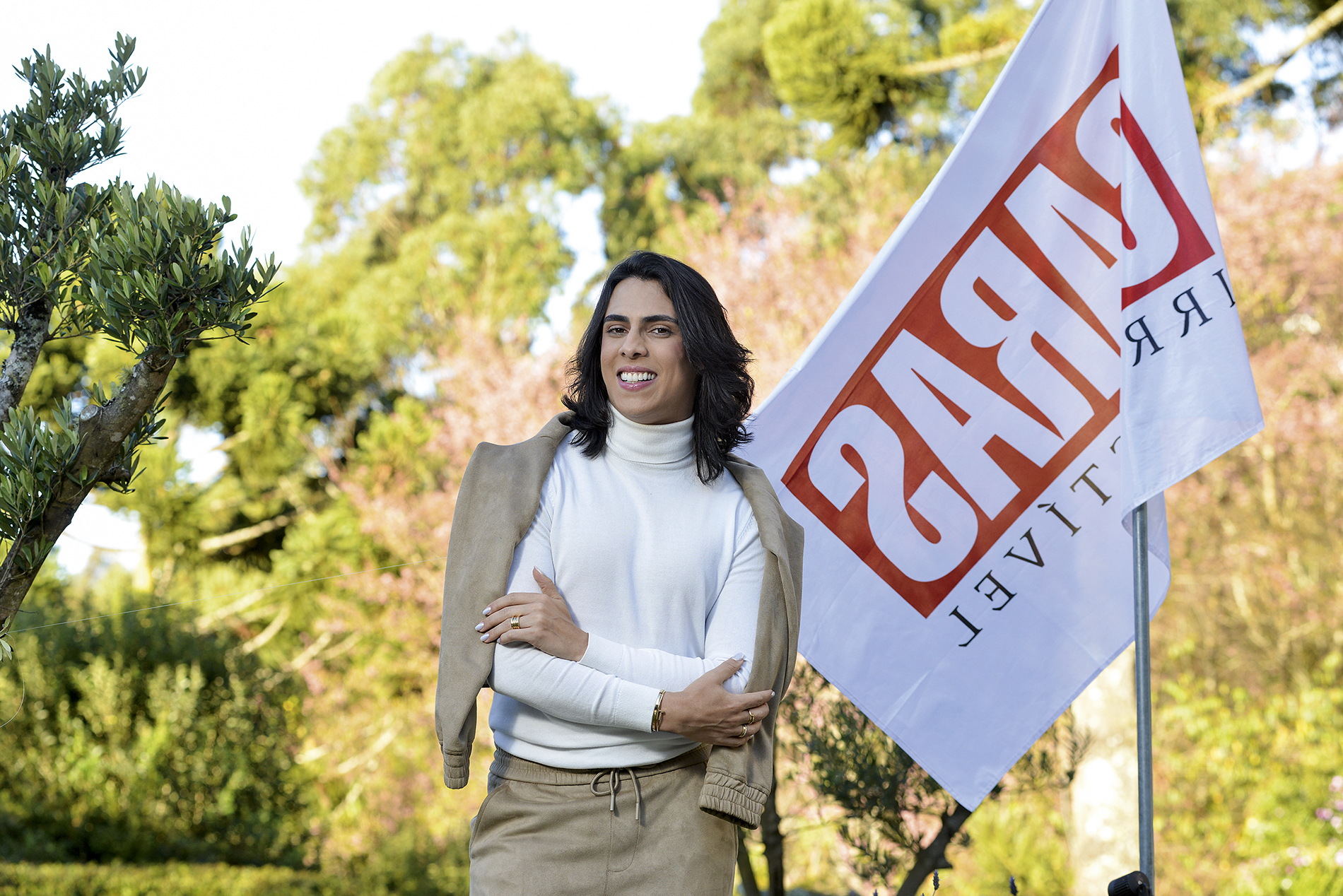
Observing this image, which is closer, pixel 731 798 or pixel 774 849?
pixel 731 798

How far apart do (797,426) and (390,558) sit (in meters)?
8.32

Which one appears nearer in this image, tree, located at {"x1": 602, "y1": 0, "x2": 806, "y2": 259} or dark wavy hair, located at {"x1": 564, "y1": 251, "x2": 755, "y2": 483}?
dark wavy hair, located at {"x1": 564, "y1": 251, "x2": 755, "y2": 483}

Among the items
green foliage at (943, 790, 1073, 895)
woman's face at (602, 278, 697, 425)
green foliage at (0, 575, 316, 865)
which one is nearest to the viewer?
woman's face at (602, 278, 697, 425)

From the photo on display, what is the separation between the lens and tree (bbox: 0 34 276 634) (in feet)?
5.74

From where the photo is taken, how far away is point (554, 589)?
166cm

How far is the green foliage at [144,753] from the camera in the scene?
6551 millimetres

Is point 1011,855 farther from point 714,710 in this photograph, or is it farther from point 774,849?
point 714,710

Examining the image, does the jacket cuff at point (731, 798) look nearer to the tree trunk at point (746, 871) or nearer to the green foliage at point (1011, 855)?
the tree trunk at point (746, 871)

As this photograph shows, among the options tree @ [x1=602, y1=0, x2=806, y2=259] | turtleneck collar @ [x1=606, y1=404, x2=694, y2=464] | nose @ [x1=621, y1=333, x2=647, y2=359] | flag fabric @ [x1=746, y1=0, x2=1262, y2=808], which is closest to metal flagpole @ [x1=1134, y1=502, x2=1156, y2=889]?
flag fabric @ [x1=746, y1=0, x2=1262, y2=808]

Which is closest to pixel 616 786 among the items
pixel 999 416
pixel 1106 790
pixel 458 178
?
pixel 999 416

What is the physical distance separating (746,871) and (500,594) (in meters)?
1.98

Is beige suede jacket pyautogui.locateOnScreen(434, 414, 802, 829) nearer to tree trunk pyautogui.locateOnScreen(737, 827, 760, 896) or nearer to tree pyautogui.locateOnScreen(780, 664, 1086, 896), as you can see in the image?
tree trunk pyautogui.locateOnScreen(737, 827, 760, 896)

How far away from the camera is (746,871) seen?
10.7 feet

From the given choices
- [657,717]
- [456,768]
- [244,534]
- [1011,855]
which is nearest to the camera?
[657,717]
